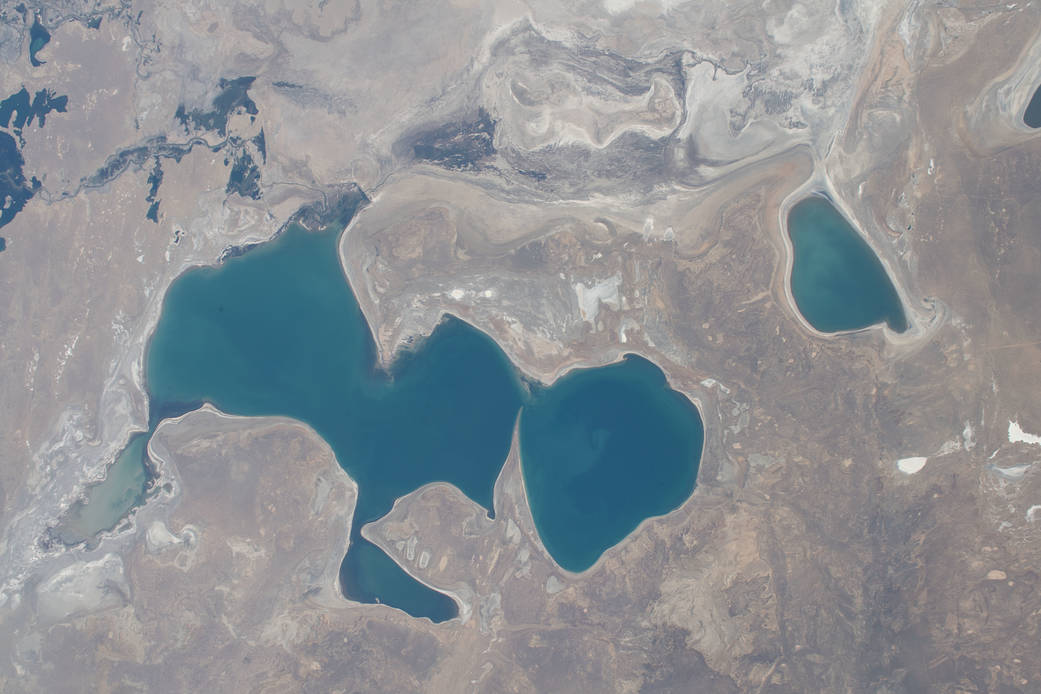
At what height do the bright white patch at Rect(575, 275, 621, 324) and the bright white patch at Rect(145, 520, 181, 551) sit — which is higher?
the bright white patch at Rect(575, 275, 621, 324)

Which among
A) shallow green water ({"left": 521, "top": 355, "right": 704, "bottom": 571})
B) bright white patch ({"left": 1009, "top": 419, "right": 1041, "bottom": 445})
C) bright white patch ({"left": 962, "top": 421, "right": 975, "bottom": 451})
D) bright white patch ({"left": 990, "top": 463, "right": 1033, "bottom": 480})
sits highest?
bright white patch ({"left": 1009, "top": 419, "right": 1041, "bottom": 445})

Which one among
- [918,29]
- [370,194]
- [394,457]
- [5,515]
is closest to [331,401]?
[394,457]

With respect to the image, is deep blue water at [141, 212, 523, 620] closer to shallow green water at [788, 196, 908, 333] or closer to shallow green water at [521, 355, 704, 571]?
shallow green water at [521, 355, 704, 571]

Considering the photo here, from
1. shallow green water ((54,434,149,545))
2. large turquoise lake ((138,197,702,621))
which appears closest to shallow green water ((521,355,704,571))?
large turquoise lake ((138,197,702,621))

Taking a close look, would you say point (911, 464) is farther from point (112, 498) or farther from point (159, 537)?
point (112, 498)

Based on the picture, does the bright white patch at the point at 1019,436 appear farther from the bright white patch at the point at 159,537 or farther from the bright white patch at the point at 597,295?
the bright white patch at the point at 159,537

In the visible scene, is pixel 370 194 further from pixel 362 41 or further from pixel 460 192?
pixel 362 41

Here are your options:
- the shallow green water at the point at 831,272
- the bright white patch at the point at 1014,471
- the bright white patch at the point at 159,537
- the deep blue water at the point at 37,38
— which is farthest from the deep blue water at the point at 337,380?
the bright white patch at the point at 1014,471
